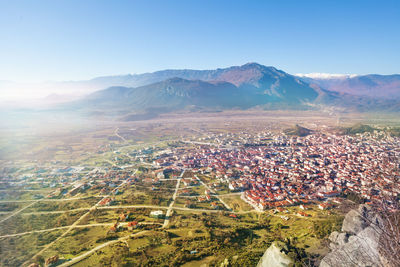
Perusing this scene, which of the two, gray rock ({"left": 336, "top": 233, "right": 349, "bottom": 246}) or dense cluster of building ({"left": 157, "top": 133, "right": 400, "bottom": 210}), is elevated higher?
gray rock ({"left": 336, "top": 233, "right": 349, "bottom": 246})

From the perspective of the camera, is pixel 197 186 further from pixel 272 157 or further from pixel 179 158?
pixel 272 157

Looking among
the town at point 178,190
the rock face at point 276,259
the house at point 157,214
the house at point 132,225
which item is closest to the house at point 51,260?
the town at point 178,190

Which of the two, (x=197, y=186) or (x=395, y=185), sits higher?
(x=395, y=185)

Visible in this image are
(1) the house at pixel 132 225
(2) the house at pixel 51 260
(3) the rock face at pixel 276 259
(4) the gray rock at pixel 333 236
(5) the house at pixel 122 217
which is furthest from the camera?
(5) the house at pixel 122 217

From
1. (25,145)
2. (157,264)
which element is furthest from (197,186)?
(25,145)

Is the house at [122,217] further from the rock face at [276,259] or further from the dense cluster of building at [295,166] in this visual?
the rock face at [276,259]

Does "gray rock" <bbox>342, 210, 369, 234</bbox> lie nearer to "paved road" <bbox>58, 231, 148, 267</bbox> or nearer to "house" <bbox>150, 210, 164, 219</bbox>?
"house" <bbox>150, 210, 164, 219</bbox>

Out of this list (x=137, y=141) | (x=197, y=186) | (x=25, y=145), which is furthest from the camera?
(x=137, y=141)

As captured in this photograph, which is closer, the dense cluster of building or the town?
the town

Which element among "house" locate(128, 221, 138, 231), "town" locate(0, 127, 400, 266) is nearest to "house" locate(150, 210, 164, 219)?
"town" locate(0, 127, 400, 266)
